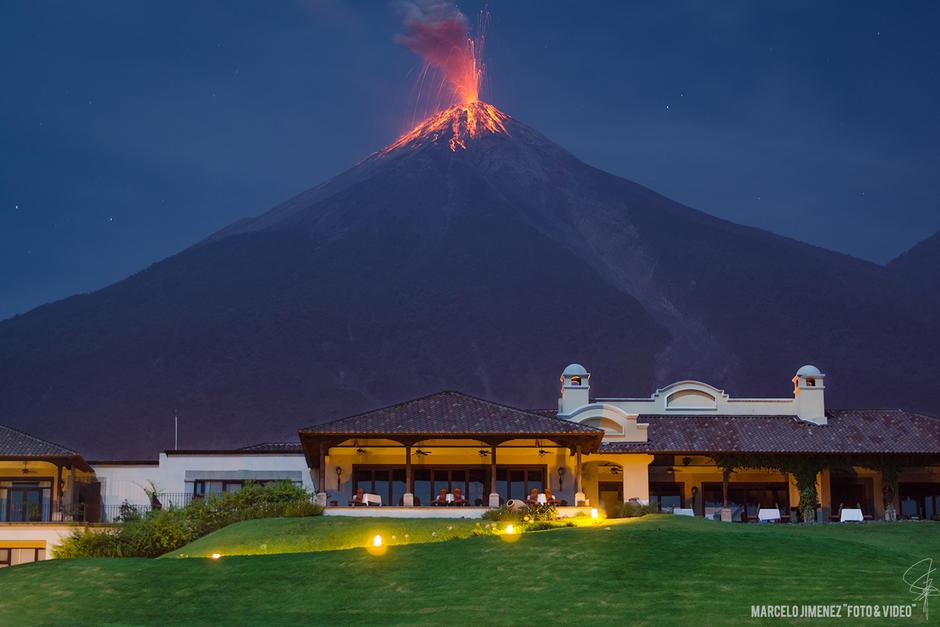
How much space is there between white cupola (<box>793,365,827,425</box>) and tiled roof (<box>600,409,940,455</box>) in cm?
58

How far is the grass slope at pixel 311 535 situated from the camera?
41.3 metres

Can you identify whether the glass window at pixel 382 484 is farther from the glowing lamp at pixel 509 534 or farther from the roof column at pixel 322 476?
the glowing lamp at pixel 509 534

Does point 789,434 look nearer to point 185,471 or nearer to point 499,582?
point 185,471

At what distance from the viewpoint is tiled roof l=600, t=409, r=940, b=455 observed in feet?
202

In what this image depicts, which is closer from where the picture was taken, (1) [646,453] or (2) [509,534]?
(2) [509,534]

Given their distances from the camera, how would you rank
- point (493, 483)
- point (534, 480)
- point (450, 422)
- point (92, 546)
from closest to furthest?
point (92, 546)
point (493, 483)
point (450, 422)
point (534, 480)

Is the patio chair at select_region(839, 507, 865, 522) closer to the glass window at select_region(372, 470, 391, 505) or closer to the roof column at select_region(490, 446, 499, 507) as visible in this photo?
the roof column at select_region(490, 446, 499, 507)

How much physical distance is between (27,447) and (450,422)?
18491mm

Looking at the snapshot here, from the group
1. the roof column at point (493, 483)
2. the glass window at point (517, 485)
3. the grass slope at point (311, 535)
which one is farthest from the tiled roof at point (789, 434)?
the grass slope at point (311, 535)

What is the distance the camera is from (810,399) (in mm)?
66812

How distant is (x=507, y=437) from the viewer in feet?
175

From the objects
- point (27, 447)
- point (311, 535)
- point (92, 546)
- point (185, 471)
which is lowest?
point (92, 546)
